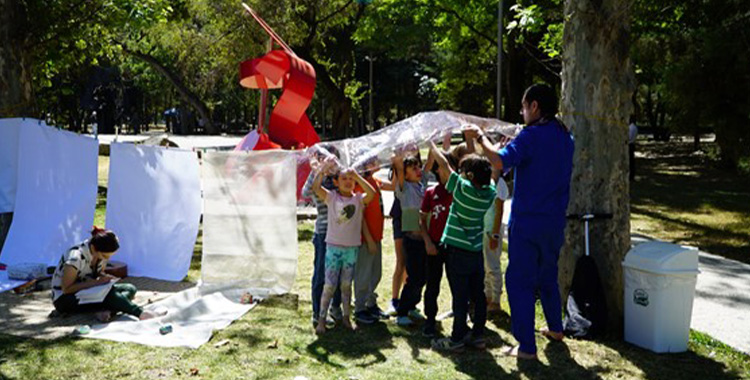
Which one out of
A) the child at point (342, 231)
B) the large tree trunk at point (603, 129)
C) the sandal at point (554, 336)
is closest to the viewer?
the sandal at point (554, 336)

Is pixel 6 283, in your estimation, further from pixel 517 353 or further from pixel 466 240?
pixel 517 353

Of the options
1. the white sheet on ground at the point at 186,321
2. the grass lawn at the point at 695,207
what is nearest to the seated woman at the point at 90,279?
the white sheet on ground at the point at 186,321

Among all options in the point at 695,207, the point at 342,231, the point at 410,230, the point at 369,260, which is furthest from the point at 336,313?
the point at 695,207

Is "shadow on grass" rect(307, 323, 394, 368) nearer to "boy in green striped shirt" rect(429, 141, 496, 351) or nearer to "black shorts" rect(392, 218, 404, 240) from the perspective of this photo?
"boy in green striped shirt" rect(429, 141, 496, 351)

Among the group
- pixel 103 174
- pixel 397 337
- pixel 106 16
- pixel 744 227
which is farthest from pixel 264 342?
pixel 103 174

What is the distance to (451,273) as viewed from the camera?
5.61 m

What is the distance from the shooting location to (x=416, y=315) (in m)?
6.57

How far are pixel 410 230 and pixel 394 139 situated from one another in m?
0.84

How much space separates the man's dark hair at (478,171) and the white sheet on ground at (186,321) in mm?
2479

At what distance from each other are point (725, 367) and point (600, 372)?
1.02 meters

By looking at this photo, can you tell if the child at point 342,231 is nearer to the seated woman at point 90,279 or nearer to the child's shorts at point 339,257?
the child's shorts at point 339,257

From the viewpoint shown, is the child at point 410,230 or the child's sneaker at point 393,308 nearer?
the child at point 410,230

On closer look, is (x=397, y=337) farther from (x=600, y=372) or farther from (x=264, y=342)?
(x=600, y=372)

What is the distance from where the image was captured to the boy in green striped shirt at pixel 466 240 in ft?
18.0
